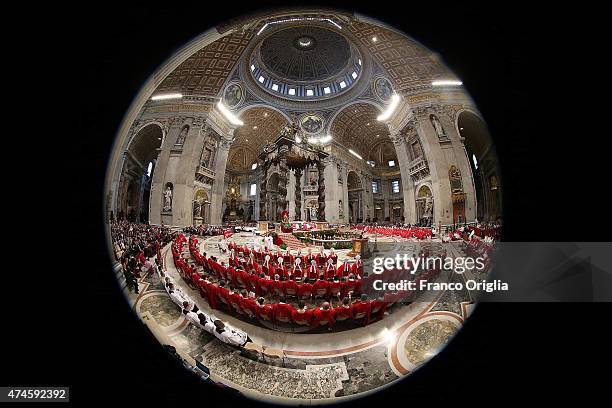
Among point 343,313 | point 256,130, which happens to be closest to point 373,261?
point 343,313

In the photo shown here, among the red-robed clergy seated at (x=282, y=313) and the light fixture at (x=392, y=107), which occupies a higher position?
the light fixture at (x=392, y=107)

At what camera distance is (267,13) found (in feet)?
4.28

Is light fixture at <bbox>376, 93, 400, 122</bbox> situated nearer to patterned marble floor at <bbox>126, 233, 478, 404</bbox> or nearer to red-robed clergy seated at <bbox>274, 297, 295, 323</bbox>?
patterned marble floor at <bbox>126, 233, 478, 404</bbox>

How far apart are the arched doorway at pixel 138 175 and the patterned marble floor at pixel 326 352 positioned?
496mm

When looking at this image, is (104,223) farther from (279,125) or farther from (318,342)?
(279,125)

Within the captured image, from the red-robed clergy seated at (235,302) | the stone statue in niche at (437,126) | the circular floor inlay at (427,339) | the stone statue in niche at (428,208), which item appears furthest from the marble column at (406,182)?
the red-robed clergy seated at (235,302)

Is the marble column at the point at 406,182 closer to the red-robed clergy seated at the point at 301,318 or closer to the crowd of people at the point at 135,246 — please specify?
the red-robed clergy seated at the point at 301,318

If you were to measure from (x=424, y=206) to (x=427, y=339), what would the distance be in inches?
46.5

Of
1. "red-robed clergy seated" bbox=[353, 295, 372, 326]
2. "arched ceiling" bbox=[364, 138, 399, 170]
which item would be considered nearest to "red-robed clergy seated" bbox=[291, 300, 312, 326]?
"red-robed clergy seated" bbox=[353, 295, 372, 326]

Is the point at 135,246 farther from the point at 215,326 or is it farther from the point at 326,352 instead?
the point at 326,352

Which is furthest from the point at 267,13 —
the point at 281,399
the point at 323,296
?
the point at 323,296

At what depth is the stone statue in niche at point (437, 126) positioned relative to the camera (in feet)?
4.79

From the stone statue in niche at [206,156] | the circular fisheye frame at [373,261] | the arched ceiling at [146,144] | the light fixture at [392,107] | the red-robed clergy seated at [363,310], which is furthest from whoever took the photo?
the stone statue in niche at [206,156]

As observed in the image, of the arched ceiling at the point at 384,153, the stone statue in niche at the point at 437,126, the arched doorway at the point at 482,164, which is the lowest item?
the arched doorway at the point at 482,164
